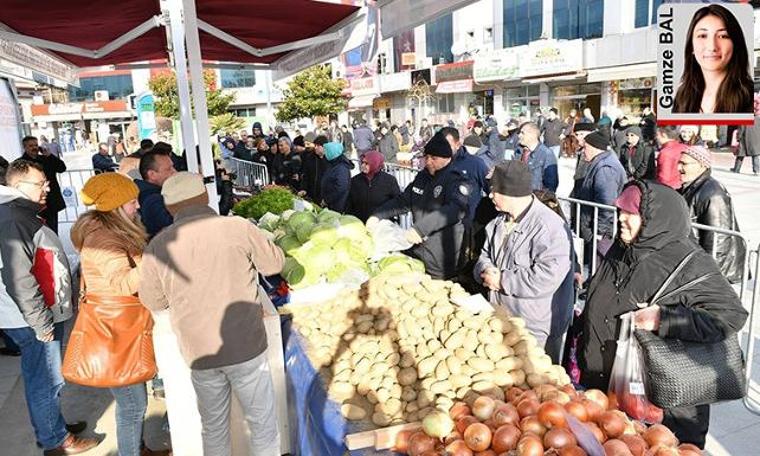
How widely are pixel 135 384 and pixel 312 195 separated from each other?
654 cm

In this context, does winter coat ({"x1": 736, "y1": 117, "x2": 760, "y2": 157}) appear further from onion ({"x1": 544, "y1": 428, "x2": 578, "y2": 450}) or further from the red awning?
onion ({"x1": 544, "y1": 428, "x2": 578, "y2": 450})

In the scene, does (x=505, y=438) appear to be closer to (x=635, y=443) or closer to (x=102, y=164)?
(x=635, y=443)

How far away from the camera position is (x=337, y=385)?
280 centimetres

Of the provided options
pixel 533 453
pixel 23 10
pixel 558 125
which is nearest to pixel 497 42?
pixel 558 125

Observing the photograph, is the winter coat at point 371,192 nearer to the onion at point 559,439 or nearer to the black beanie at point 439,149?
the black beanie at point 439,149

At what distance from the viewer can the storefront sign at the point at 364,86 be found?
4188cm

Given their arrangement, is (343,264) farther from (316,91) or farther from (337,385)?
(316,91)

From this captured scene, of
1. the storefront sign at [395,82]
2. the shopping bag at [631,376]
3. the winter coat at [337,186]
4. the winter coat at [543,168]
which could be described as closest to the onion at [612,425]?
the shopping bag at [631,376]

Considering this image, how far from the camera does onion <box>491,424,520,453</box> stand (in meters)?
2.03

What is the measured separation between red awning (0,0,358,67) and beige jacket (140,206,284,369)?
246 cm

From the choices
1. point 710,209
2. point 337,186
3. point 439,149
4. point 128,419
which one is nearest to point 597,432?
point 128,419

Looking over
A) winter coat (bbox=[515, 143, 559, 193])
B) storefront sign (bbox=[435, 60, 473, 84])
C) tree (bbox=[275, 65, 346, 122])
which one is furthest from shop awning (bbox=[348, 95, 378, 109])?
winter coat (bbox=[515, 143, 559, 193])

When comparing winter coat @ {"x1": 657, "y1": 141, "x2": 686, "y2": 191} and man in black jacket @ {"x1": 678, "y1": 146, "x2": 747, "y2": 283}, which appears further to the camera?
winter coat @ {"x1": 657, "y1": 141, "x2": 686, "y2": 191}

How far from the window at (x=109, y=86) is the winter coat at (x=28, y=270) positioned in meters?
66.5
